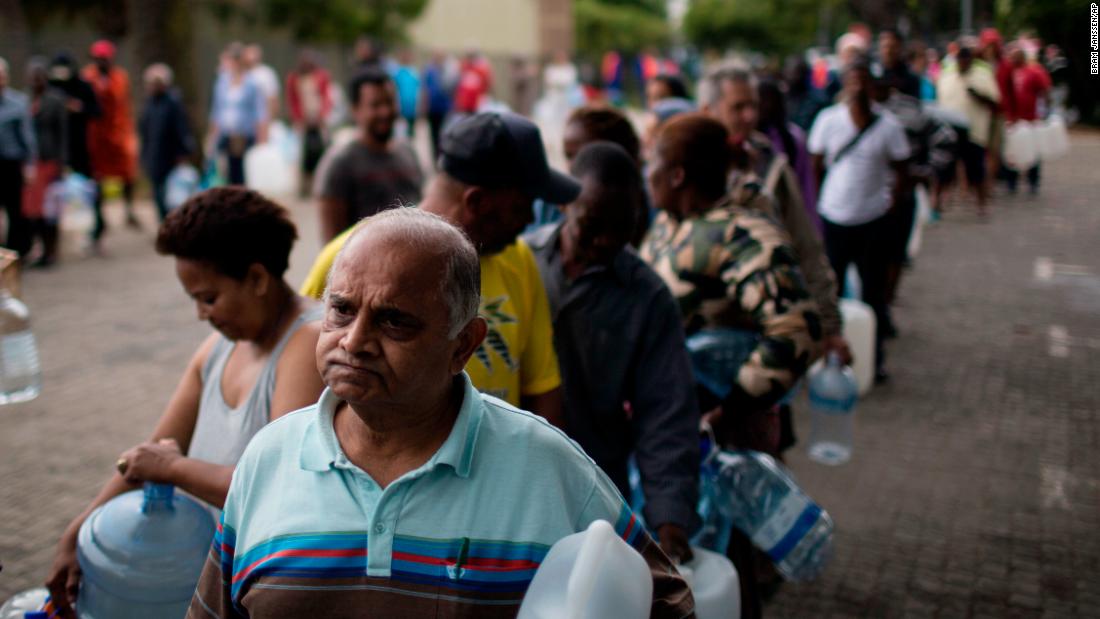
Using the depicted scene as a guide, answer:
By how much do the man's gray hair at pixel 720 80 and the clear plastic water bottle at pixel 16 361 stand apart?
4.34 meters

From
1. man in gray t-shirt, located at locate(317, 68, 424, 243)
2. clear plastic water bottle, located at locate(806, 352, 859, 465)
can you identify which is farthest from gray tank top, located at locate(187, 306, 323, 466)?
clear plastic water bottle, located at locate(806, 352, 859, 465)

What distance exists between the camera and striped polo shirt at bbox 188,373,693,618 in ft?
5.68

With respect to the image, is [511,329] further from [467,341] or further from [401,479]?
[401,479]

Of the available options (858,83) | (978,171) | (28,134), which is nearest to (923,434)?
(858,83)

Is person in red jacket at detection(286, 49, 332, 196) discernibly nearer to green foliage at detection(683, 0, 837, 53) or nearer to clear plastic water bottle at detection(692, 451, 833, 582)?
clear plastic water bottle at detection(692, 451, 833, 582)

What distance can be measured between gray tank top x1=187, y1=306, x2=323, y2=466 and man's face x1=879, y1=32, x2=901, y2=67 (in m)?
8.37

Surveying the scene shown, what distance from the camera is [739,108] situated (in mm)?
5555

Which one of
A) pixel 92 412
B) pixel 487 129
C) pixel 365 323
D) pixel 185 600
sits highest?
pixel 487 129

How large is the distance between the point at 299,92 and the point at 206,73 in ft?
39.5

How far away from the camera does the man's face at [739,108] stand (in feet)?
18.1

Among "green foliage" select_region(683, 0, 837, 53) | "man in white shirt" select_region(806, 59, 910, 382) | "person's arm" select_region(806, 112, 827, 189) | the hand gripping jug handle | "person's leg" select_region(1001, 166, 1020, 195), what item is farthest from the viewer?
"green foliage" select_region(683, 0, 837, 53)

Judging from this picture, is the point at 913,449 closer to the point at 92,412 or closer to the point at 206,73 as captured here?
the point at 92,412

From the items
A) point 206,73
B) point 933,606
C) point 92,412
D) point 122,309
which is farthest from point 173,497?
point 206,73

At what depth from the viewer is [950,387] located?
7180 millimetres
